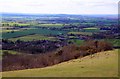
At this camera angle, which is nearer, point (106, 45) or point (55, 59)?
point (55, 59)

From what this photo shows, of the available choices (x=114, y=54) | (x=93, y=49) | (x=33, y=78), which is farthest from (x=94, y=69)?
(x=93, y=49)

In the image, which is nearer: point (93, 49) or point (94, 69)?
point (94, 69)

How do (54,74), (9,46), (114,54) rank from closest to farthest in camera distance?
(54,74) < (114,54) < (9,46)

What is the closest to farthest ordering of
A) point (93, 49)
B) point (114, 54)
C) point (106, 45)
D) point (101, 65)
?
point (101, 65), point (114, 54), point (93, 49), point (106, 45)

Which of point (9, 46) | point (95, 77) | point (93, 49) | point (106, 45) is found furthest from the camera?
point (9, 46)

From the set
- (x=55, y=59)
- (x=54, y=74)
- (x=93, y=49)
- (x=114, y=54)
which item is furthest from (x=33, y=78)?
(x=93, y=49)

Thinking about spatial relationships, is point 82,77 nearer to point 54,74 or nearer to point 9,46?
point 54,74

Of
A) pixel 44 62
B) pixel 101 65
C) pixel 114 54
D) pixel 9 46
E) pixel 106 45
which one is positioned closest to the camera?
pixel 101 65

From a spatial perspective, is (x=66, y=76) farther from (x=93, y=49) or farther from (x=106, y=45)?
(x=106, y=45)
